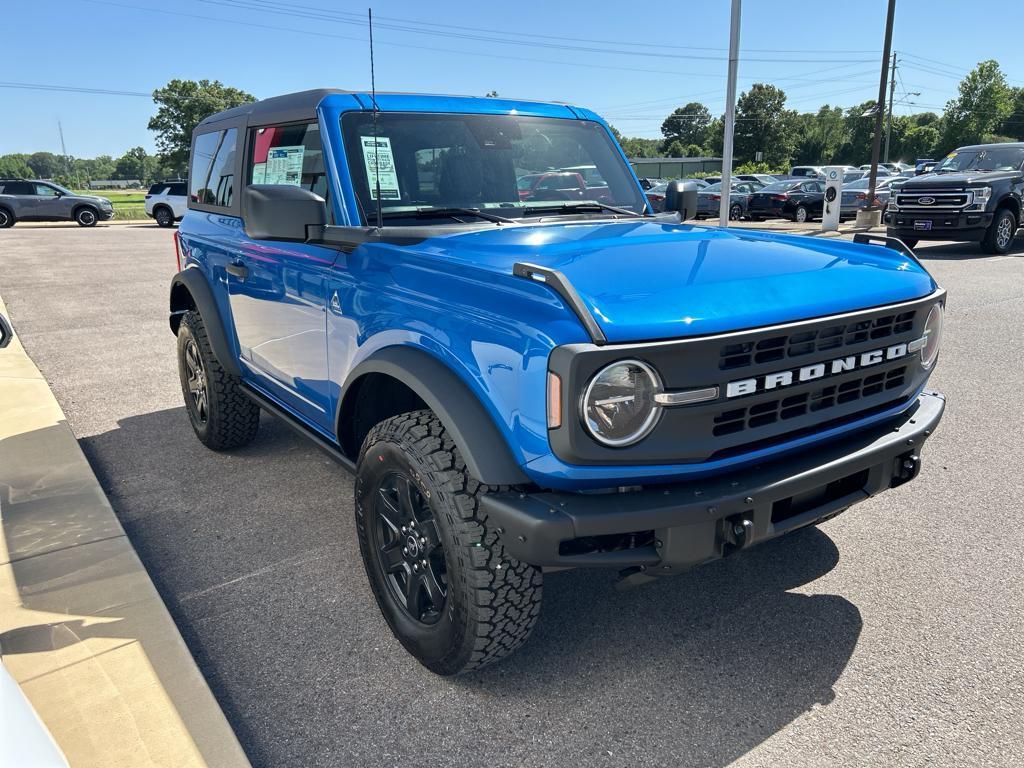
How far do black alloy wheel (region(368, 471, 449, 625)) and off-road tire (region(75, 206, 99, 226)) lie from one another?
31.6m

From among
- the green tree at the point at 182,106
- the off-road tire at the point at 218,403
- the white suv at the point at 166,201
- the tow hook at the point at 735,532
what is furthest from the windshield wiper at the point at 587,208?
the green tree at the point at 182,106

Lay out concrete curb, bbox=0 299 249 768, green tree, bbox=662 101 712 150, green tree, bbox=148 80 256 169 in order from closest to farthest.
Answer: concrete curb, bbox=0 299 249 768 → green tree, bbox=148 80 256 169 → green tree, bbox=662 101 712 150

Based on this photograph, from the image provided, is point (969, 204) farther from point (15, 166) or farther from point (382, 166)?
point (15, 166)

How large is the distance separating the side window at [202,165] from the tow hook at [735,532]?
12.2ft

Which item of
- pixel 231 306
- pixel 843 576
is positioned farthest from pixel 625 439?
pixel 231 306

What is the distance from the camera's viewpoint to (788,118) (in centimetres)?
8000

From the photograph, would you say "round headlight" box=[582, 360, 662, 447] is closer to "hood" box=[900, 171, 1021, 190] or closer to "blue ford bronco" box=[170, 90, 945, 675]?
"blue ford bronco" box=[170, 90, 945, 675]

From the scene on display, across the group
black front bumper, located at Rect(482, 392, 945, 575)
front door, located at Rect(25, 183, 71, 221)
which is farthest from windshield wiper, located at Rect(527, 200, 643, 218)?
front door, located at Rect(25, 183, 71, 221)

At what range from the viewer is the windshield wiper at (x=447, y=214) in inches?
121

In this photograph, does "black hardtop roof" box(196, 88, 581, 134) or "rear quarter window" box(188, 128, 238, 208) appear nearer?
"black hardtop roof" box(196, 88, 581, 134)

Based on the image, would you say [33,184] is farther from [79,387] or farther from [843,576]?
[843,576]

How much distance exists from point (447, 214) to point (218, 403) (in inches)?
84.6

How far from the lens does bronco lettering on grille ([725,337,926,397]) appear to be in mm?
2191

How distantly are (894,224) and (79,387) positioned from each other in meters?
13.3
